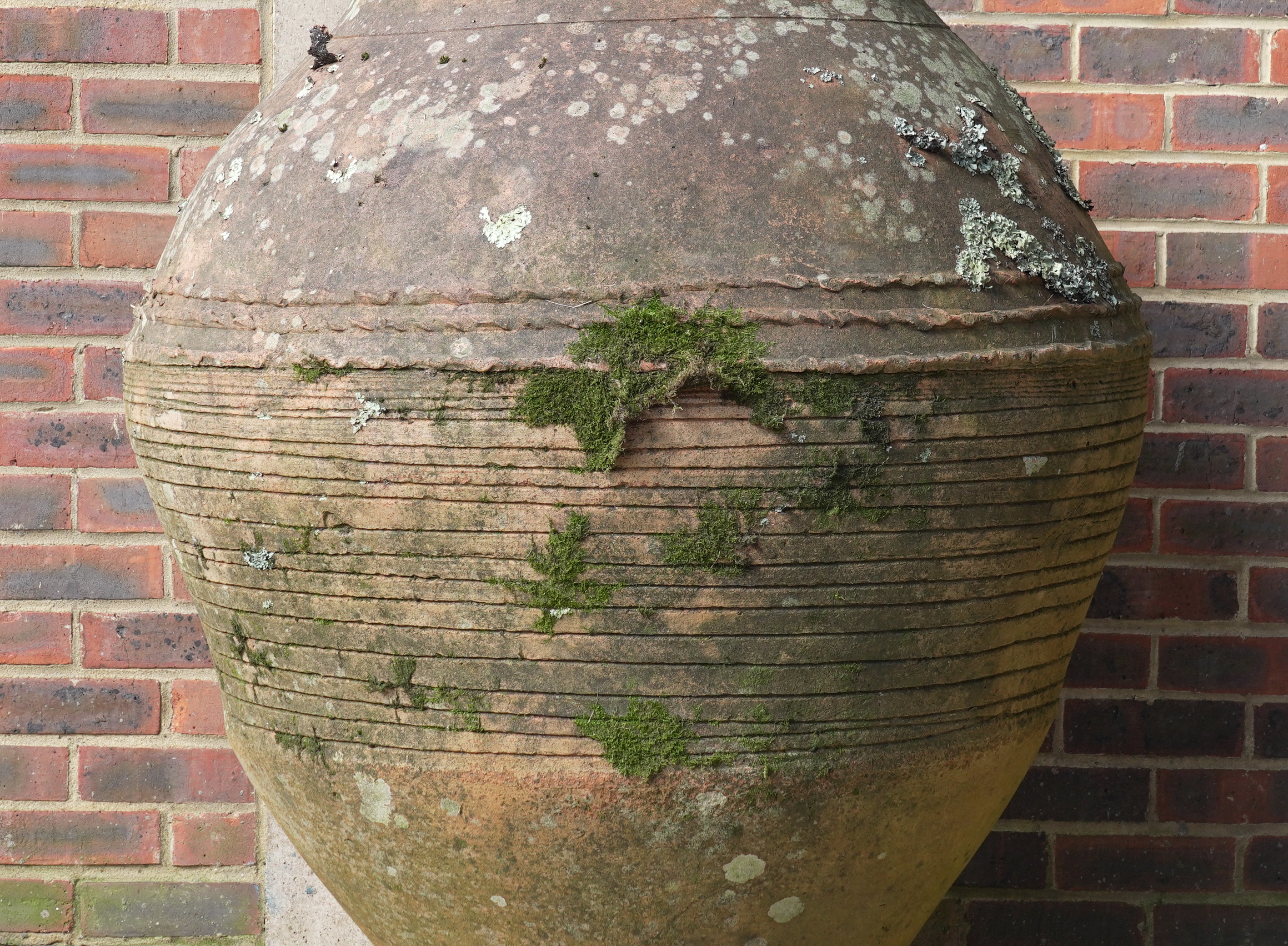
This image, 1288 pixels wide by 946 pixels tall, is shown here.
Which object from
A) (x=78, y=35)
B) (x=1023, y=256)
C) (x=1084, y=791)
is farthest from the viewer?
(x=1084, y=791)

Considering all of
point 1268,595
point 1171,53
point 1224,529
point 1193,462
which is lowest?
point 1268,595

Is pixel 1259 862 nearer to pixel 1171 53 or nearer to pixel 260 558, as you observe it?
pixel 1171 53

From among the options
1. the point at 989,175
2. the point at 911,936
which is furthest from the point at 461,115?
the point at 911,936

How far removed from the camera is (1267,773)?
2.15m

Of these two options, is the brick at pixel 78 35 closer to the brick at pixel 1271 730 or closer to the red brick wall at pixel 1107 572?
the red brick wall at pixel 1107 572

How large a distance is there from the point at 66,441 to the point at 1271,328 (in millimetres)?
2128

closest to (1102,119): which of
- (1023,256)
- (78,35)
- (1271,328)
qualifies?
(1271,328)

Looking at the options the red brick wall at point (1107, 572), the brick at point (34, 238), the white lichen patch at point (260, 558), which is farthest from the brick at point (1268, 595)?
the brick at point (34, 238)

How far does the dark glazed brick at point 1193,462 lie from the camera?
2.12 m

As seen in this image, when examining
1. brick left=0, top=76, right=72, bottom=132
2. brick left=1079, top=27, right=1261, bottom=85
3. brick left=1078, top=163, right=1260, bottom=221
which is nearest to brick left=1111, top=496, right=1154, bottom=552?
brick left=1078, top=163, right=1260, bottom=221

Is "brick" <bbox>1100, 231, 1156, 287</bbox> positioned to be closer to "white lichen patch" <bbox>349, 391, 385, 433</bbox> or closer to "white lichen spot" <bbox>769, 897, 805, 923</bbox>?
"white lichen spot" <bbox>769, 897, 805, 923</bbox>

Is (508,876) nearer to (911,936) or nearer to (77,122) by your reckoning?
(911,936)

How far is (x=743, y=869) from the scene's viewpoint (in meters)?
1.24

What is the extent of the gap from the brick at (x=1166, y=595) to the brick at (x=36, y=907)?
75.0 inches
